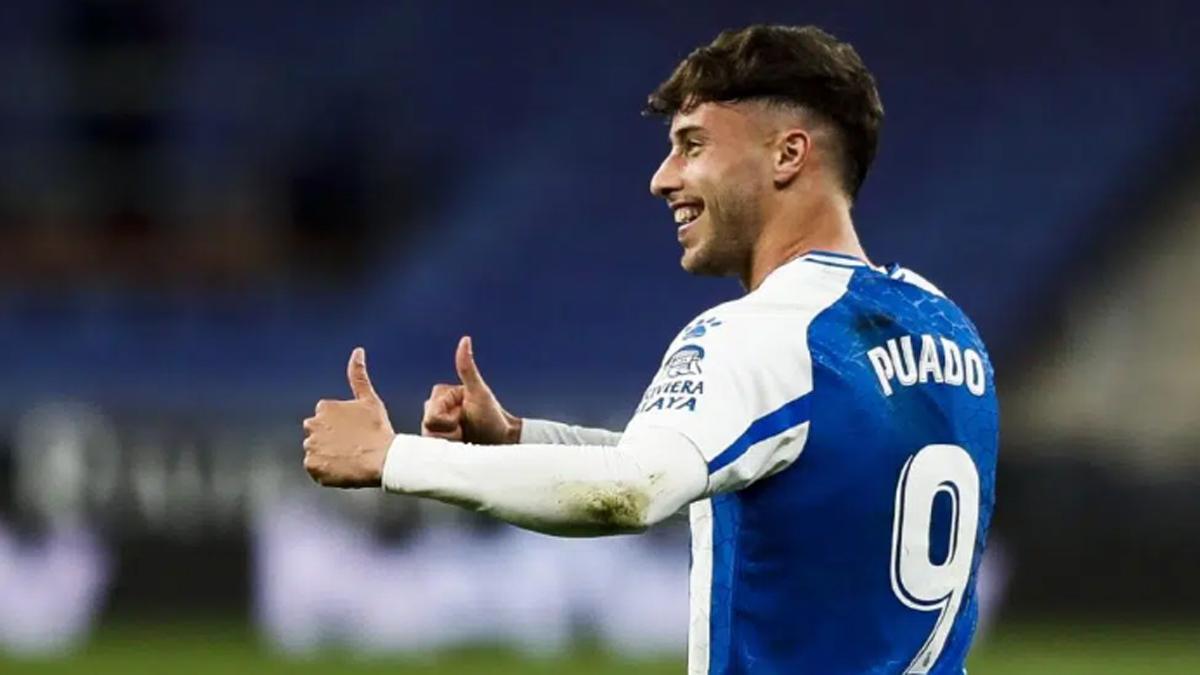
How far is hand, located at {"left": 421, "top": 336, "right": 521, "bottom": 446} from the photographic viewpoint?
4344mm

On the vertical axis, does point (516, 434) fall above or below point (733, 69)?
below

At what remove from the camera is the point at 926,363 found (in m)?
3.80

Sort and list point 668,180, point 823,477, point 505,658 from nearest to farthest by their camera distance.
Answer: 1. point 823,477
2. point 668,180
3. point 505,658

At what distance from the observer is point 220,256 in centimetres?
1884

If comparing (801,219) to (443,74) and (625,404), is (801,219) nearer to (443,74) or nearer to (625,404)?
(625,404)

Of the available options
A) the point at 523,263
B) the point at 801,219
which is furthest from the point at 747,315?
the point at 523,263

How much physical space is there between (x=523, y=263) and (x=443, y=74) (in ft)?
6.05

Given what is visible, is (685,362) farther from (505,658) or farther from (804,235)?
(505,658)

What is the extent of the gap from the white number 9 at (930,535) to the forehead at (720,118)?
60 cm

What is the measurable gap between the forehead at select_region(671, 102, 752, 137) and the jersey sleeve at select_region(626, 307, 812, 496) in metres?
0.40

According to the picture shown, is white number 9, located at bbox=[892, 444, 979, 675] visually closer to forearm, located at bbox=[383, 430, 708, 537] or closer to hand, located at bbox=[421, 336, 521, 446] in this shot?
forearm, located at bbox=[383, 430, 708, 537]

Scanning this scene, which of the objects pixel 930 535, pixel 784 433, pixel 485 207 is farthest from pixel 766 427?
pixel 485 207

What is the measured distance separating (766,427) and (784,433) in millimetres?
37

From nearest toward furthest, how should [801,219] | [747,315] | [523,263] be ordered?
[747,315] → [801,219] → [523,263]
